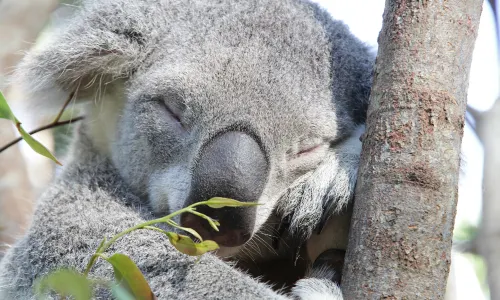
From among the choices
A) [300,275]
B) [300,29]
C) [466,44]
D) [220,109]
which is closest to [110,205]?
[220,109]

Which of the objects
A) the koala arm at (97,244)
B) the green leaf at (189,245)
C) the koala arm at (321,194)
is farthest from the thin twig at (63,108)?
the green leaf at (189,245)

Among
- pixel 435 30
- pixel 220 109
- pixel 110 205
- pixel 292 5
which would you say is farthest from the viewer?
pixel 292 5

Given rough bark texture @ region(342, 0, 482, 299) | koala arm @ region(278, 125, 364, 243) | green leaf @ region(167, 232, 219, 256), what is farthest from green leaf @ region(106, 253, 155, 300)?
koala arm @ region(278, 125, 364, 243)

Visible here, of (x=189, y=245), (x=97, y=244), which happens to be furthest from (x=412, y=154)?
(x=97, y=244)

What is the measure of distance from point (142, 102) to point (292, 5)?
0.83 metres

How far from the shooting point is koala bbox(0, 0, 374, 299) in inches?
84.2

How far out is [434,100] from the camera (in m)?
1.86

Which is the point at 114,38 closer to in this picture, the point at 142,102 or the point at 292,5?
the point at 142,102

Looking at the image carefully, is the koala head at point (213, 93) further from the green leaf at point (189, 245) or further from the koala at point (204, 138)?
the green leaf at point (189, 245)

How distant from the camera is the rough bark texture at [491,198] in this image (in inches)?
159

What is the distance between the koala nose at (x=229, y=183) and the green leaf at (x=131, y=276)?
20.5 inches

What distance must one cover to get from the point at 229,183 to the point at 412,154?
1.97 ft

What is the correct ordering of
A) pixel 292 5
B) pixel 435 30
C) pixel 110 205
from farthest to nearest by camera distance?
1. pixel 292 5
2. pixel 110 205
3. pixel 435 30

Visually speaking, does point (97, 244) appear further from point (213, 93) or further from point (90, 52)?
point (90, 52)
